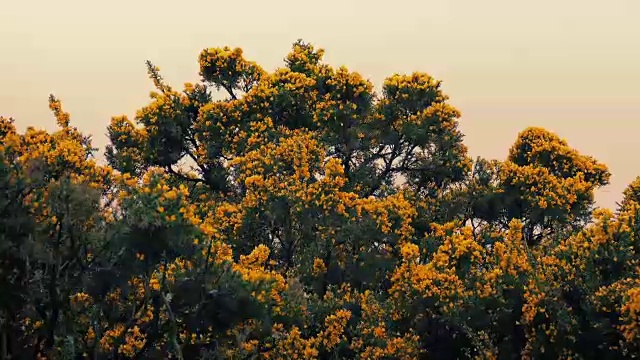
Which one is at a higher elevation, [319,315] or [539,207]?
[539,207]

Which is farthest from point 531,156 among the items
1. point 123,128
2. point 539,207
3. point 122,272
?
point 122,272

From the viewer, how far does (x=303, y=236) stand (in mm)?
27953

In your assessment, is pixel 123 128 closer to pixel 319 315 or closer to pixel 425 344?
pixel 319 315

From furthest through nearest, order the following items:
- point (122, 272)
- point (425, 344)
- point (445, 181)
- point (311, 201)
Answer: point (445, 181) → point (311, 201) → point (425, 344) → point (122, 272)

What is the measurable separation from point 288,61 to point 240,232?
1031cm

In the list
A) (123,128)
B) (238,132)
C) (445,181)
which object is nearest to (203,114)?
(238,132)

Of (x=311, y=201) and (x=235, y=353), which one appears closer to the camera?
(x=235, y=353)

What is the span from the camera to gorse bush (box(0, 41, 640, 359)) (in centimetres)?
1878

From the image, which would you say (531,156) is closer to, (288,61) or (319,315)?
(288,61)

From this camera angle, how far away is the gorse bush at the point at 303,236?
1878 cm

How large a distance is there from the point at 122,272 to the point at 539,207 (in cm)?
1889

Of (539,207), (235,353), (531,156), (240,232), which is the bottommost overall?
(235,353)

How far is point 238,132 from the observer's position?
1291 inches

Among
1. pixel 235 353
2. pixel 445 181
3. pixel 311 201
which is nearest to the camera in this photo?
pixel 235 353
